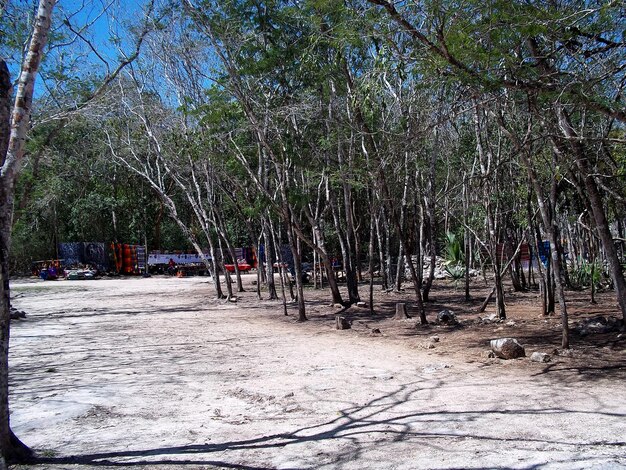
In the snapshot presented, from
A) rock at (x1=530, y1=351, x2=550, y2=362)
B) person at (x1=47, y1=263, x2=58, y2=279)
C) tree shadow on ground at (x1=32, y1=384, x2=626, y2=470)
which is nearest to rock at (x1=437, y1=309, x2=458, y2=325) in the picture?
rock at (x1=530, y1=351, x2=550, y2=362)

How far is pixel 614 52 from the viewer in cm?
833

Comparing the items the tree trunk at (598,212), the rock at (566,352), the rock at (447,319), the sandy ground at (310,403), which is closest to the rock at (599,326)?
the sandy ground at (310,403)

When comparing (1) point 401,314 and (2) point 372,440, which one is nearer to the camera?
(2) point 372,440

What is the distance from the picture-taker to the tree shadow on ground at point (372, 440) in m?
4.71

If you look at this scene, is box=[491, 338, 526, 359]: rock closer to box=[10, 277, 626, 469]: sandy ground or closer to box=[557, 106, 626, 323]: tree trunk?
box=[10, 277, 626, 469]: sandy ground

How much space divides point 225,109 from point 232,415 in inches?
356

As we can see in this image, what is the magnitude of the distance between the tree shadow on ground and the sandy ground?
19 mm

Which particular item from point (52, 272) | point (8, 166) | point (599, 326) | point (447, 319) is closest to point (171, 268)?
point (52, 272)

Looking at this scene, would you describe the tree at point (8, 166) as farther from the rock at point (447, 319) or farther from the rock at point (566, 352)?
the rock at point (447, 319)

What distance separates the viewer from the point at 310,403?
21.9 ft

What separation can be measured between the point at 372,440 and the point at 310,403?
5.36 feet

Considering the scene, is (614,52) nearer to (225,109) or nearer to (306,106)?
(306,106)

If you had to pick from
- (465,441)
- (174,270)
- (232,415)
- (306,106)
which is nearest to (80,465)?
(232,415)

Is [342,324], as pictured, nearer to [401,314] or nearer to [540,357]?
[401,314]
